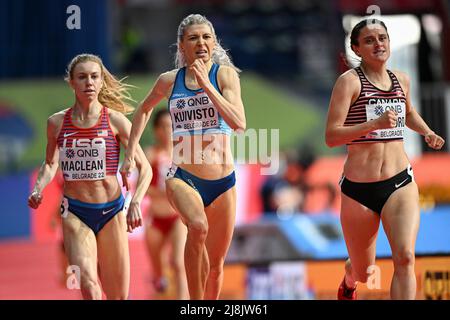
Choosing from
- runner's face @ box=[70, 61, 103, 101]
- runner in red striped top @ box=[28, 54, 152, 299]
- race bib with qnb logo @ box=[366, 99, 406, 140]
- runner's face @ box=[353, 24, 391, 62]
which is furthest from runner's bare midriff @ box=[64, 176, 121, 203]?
runner's face @ box=[353, 24, 391, 62]

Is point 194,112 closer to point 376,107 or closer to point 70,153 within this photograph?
point 70,153

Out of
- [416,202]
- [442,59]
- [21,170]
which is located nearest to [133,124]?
[416,202]

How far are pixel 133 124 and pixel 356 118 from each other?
1673 millimetres

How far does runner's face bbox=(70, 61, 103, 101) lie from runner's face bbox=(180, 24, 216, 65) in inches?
28.4

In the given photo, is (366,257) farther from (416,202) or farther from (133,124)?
(133,124)

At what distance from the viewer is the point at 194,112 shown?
6.82 m

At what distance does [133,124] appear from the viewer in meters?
7.01

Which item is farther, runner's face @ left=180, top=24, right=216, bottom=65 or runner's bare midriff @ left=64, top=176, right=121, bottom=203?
runner's bare midriff @ left=64, top=176, right=121, bottom=203

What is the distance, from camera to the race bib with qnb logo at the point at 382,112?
22.0 ft

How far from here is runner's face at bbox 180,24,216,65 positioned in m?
6.82

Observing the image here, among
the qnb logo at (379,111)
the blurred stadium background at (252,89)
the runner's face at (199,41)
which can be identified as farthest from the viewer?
the blurred stadium background at (252,89)

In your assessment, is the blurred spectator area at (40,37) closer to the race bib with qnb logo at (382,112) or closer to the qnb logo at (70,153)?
the qnb logo at (70,153)

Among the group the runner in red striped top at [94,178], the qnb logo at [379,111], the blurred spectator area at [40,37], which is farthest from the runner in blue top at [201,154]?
the blurred spectator area at [40,37]

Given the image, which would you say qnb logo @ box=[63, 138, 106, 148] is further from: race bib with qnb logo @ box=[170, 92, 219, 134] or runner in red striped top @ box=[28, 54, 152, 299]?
race bib with qnb logo @ box=[170, 92, 219, 134]
